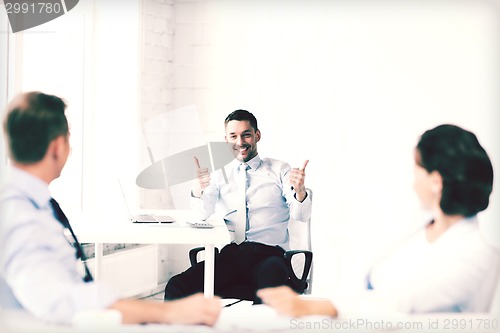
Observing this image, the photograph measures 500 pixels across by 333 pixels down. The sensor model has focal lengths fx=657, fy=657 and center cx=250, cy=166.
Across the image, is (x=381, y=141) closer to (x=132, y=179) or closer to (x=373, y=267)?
(x=132, y=179)


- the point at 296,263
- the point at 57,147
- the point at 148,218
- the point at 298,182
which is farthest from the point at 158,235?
the point at 57,147

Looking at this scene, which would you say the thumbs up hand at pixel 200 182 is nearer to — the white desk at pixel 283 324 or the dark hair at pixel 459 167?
the white desk at pixel 283 324

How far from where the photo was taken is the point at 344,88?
12.9ft

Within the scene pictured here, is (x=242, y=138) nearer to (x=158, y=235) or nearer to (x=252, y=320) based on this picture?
(x=158, y=235)

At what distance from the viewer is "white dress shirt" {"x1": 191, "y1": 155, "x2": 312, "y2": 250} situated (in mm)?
2863

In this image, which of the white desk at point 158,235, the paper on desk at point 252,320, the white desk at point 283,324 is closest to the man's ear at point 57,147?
the white desk at point 283,324

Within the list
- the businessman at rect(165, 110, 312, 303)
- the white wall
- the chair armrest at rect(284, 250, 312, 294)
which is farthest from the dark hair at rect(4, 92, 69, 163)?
the white wall

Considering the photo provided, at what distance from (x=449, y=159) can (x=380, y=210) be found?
2515mm

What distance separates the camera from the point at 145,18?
13.3 feet

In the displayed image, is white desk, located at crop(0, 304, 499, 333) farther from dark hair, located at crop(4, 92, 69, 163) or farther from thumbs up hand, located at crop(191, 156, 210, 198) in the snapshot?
thumbs up hand, located at crop(191, 156, 210, 198)

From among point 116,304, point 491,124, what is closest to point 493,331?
point 491,124

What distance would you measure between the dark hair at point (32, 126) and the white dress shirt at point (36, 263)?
5cm

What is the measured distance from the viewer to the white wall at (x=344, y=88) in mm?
3805

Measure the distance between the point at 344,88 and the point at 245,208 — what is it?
1.38m
